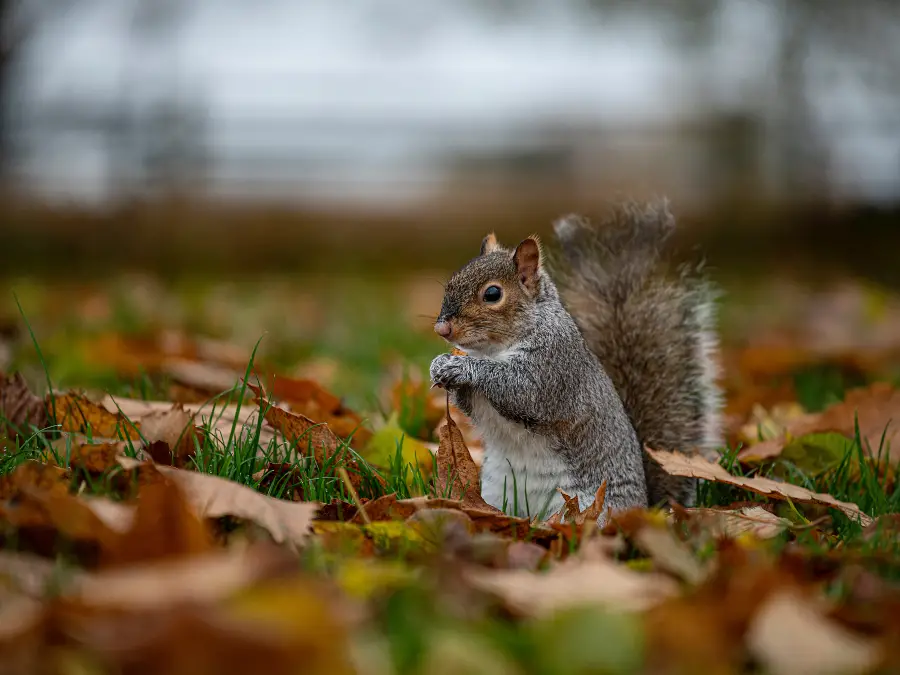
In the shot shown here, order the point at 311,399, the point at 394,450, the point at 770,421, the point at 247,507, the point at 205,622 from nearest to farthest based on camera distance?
the point at 205,622 < the point at 247,507 < the point at 394,450 < the point at 311,399 < the point at 770,421

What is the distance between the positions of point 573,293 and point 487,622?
1452mm

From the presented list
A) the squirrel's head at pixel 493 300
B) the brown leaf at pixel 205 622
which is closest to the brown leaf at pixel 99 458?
the brown leaf at pixel 205 622

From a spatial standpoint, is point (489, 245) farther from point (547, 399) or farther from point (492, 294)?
point (547, 399)

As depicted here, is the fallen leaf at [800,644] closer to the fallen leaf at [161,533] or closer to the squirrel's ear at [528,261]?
the fallen leaf at [161,533]

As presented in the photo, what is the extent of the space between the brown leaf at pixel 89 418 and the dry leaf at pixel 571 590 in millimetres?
1039

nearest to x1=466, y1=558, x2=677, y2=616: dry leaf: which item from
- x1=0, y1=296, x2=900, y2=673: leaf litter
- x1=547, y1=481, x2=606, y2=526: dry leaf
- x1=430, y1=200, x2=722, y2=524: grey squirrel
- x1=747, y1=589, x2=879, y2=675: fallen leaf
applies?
x1=0, y1=296, x2=900, y2=673: leaf litter

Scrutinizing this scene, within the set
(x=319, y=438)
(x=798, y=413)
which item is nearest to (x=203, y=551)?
(x=319, y=438)

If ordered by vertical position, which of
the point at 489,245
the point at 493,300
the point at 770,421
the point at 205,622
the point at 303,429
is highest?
the point at 489,245

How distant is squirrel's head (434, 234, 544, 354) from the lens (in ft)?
6.52

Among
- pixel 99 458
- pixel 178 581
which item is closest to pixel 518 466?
pixel 99 458

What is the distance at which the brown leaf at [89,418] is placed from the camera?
75.7 inches

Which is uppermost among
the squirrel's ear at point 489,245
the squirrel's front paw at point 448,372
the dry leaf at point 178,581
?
the squirrel's ear at point 489,245

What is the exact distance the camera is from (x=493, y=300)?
6.56 feet

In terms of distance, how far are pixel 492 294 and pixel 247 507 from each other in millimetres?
796
